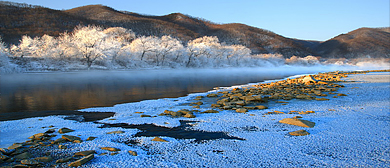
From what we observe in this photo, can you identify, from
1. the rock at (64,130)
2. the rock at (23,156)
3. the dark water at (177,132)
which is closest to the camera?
the rock at (23,156)

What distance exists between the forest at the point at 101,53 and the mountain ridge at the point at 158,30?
4669 centimetres

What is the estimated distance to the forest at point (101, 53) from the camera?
4500 centimetres

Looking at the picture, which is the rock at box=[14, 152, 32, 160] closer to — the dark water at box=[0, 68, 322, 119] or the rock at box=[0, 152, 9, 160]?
the rock at box=[0, 152, 9, 160]

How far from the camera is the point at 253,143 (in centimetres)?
567

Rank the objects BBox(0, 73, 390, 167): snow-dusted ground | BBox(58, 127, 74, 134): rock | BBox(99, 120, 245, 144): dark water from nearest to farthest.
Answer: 1. BBox(0, 73, 390, 167): snow-dusted ground
2. BBox(99, 120, 245, 144): dark water
3. BBox(58, 127, 74, 134): rock

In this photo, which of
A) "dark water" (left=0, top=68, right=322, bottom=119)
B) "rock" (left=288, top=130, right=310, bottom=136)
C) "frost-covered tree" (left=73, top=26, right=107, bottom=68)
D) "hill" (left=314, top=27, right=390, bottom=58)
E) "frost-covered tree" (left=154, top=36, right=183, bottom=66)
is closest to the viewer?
"rock" (left=288, top=130, right=310, bottom=136)

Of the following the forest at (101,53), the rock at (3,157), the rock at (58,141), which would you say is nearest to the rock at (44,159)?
the rock at (3,157)

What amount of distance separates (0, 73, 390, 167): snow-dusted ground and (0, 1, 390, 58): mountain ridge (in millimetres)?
97258

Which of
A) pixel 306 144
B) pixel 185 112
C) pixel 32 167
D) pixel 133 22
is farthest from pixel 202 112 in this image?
pixel 133 22

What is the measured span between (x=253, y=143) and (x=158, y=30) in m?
129

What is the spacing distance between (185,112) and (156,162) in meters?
4.60

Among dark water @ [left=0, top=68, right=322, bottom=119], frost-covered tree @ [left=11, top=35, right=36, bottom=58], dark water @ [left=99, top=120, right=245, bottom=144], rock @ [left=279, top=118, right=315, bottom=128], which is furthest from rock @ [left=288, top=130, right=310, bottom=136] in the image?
frost-covered tree @ [left=11, top=35, right=36, bottom=58]

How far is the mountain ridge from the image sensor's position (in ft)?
326

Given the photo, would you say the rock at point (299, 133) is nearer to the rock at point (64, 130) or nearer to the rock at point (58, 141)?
the rock at point (58, 141)
